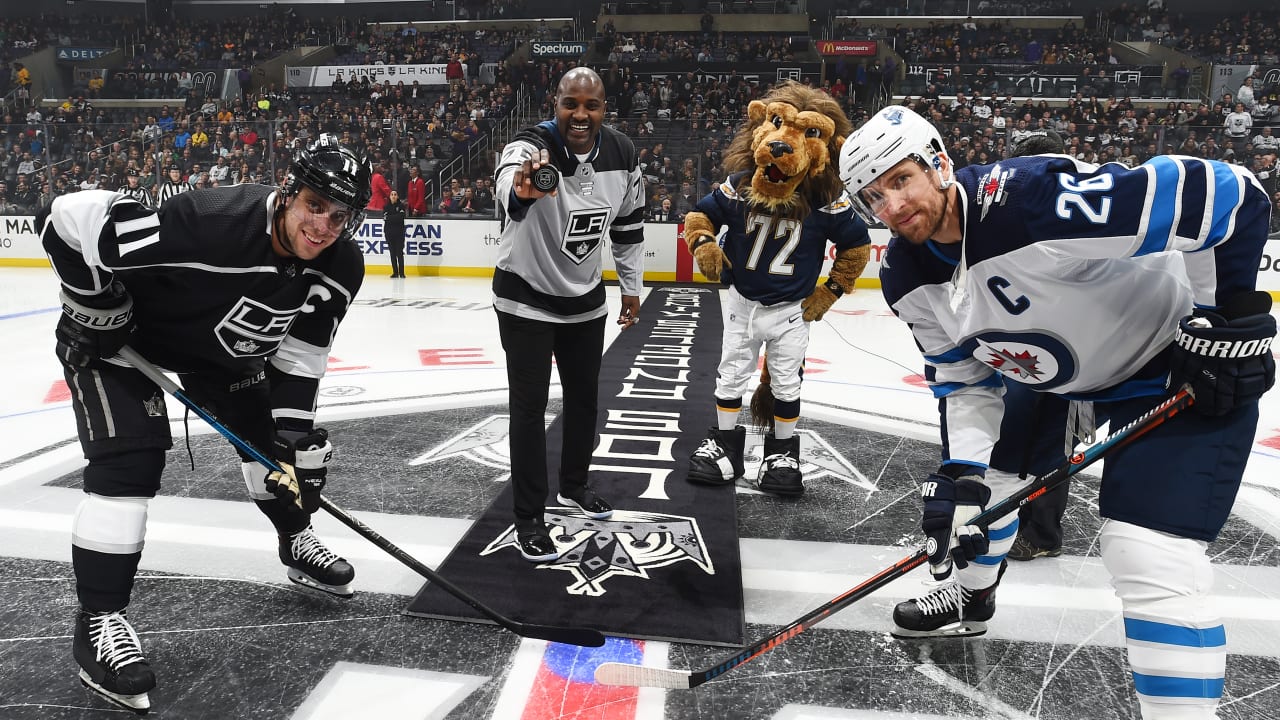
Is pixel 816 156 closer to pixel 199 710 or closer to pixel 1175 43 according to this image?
pixel 199 710

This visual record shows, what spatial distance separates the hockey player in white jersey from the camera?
4.71ft

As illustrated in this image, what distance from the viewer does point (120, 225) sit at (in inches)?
68.2

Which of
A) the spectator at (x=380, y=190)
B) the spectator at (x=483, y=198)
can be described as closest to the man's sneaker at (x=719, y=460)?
the spectator at (x=380, y=190)

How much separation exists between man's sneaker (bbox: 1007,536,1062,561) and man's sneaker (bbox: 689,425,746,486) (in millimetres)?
1107

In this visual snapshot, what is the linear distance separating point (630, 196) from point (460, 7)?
23.4m

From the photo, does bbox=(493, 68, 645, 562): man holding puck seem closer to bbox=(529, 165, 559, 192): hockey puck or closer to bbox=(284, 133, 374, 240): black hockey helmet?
bbox=(529, 165, 559, 192): hockey puck

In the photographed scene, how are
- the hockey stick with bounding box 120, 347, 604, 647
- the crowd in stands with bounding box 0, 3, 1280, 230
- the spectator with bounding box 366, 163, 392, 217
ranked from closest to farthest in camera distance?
the hockey stick with bounding box 120, 347, 604, 647 < the spectator with bounding box 366, 163, 392, 217 < the crowd in stands with bounding box 0, 3, 1280, 230

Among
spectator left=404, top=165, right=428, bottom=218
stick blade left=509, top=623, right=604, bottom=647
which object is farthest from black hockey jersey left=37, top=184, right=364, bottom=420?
spectator left=404, top=165, right=428, bottom=218

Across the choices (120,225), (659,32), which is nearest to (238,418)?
(120,225)

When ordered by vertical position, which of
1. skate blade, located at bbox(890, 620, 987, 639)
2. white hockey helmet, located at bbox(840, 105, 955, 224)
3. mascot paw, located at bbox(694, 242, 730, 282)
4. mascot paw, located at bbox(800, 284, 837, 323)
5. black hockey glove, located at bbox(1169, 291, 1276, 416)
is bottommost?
skate blade, located at bbox(890, 620, 987, 639)

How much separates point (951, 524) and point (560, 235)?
1.47 metres

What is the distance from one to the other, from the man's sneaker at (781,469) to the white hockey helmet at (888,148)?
173 centimetres

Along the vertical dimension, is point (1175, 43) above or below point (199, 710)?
above

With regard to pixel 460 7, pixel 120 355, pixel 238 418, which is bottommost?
pixel 238 418
